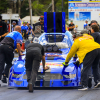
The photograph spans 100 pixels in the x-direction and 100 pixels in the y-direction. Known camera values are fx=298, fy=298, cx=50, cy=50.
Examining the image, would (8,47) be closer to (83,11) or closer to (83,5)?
(83,11)

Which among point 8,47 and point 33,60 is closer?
point 33,60

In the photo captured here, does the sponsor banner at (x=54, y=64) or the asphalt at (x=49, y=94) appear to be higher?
the sponsor banner at (x=54, y=64)

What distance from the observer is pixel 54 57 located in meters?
8.87

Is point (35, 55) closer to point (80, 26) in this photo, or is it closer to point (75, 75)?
point (75, 75)

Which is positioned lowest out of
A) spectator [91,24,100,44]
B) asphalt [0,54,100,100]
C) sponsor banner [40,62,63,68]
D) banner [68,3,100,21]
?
asphalt [0,54,100,100]

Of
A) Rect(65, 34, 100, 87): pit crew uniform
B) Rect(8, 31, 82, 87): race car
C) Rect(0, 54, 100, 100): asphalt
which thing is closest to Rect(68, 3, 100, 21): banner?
Rect(8, 31, 82, 87): race car

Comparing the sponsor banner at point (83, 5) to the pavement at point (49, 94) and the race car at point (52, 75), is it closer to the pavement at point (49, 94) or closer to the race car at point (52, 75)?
the race car at point (52, 75)

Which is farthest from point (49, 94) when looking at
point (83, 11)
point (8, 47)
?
point (83, 11)

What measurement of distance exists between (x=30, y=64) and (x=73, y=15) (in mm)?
36387

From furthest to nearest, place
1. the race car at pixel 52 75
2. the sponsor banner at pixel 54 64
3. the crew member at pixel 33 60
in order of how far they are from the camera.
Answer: the sponsor banner at pixel 54 64, the race car at pixel 52 75, the crew member at pixel 33 60

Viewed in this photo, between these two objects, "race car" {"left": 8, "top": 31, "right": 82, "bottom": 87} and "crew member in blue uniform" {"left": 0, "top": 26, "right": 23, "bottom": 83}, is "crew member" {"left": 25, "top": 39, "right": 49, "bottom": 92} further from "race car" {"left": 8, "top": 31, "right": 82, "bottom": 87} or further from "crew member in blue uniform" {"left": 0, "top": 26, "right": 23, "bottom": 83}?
"crew member in blue uniform" {"left": 0, "top": 26, "right": 23, "bottom": 83}

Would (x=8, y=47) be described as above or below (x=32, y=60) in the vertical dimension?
above

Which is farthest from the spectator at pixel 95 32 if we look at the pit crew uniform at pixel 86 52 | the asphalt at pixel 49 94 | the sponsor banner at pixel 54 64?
the asphalt at pixel 49 94

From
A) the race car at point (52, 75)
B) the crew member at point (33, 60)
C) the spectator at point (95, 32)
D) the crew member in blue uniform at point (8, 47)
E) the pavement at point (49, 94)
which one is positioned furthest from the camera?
the crew member in blue uniform at point (8, 47)
